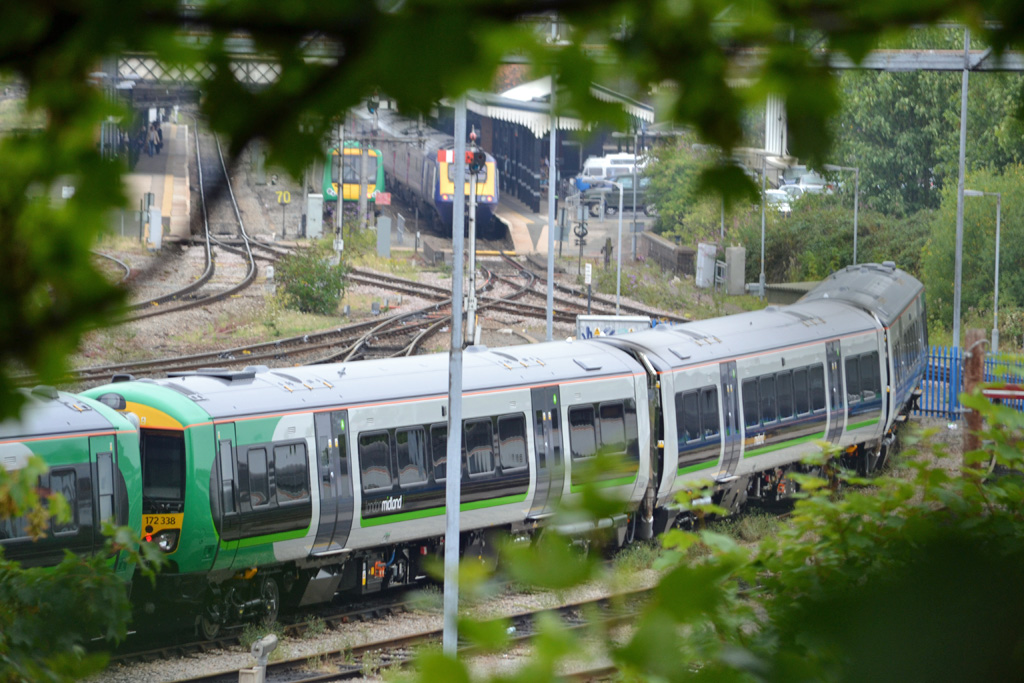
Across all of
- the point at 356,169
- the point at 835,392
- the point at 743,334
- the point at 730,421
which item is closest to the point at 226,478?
the point at 730,421

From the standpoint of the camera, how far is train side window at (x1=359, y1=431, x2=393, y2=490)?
12273 millimetres

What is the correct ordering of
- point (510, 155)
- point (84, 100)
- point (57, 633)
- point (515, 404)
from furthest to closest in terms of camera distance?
point (510, 155) → point (515, 404) → point (57, 633) → point (84, 100)

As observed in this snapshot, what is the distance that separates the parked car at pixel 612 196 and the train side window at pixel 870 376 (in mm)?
24582

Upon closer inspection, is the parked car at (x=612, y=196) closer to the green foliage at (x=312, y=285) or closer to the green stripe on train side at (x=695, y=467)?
the green foliage at (x=312, y=285)

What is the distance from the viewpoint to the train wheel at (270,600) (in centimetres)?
1219

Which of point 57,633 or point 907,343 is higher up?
point 57,633

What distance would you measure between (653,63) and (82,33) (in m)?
0.81

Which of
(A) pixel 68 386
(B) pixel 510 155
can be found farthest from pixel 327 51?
(B) pixel 510 155

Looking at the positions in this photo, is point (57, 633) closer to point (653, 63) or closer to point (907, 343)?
point (653, 63)

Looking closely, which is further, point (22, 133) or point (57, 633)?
point (57, 633)

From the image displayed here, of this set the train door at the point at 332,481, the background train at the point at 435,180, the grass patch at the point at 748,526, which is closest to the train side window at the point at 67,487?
the train door at the point at 332,481

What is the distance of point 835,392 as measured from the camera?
17500 millimetres

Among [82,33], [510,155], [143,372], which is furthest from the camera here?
[510,155]

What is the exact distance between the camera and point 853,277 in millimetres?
22844
